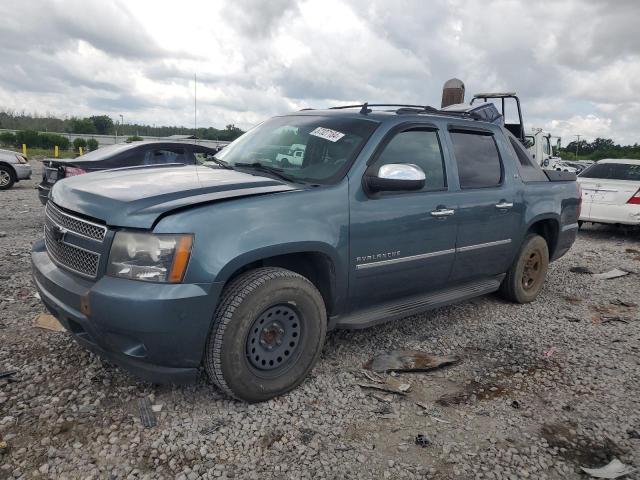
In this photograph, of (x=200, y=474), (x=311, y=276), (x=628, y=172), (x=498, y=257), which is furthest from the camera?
(x=628, y=172)

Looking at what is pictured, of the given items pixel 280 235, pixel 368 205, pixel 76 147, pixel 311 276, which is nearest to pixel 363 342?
pixel 311 276

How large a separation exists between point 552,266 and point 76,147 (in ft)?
125

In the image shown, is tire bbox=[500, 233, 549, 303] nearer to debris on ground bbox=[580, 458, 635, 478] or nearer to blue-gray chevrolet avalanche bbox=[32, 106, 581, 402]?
blue-gray chevrolet avalanche bbox=[32, 106, 581, 402]

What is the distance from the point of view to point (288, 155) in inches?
142

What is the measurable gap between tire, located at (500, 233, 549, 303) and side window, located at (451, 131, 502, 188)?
93 cm

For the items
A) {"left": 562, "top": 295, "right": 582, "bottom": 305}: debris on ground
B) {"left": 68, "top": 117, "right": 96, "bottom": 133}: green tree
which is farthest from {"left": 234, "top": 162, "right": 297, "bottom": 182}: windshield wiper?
{"left": 68, "top": 117, "right": 96, "bottom": 133}: green tree

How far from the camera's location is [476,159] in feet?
13.9

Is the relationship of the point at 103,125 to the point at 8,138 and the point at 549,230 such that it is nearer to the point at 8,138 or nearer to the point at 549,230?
the point at 8,138

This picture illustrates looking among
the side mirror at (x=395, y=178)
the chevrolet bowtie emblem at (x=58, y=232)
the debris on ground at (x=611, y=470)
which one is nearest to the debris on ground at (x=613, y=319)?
the debris on ground at (x=611, y=470)

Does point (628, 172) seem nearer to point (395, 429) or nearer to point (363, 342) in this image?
point (363, 342)

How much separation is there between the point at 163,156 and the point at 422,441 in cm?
702

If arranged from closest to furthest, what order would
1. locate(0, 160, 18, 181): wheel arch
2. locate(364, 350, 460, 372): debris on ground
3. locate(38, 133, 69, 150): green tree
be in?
locate(364, 350, 460, 372): debris on ground
locate(0, 160, 18, 181): wheel arch
locate(38, 133, 69, 150): green tree

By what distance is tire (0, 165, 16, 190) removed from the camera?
1252cm

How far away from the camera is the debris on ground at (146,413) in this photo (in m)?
2.67
